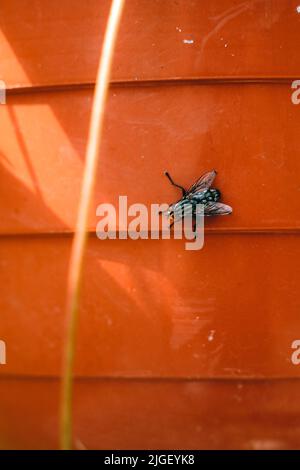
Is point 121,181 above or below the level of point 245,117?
below

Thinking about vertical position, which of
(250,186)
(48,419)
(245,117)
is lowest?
(48,419)

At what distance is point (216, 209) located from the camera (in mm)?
1894

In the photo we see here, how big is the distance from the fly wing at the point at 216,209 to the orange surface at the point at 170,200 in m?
0.03

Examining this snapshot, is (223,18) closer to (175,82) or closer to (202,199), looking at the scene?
(175,82)

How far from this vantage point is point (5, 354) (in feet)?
6.56

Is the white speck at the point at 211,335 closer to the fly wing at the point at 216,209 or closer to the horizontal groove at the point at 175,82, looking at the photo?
the fly wing at the point at 216,209

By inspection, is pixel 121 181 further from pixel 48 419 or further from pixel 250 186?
pixel 48 419

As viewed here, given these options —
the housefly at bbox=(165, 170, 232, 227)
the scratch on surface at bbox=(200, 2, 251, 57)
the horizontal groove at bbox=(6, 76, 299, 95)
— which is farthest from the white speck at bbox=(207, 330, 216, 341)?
the scratch on surface at bbox=(200, 2, 251, 57)

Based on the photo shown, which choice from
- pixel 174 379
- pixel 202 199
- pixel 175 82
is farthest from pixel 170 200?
pixel 174 379

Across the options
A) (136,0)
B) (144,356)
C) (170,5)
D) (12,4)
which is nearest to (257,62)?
(170,5)

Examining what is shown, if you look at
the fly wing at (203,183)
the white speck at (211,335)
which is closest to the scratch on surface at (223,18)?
the fly wing at (203,183)

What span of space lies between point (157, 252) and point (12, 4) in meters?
1.09

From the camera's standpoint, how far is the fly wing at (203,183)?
74.5 inches

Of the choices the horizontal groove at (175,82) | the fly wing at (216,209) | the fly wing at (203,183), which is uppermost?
the horizontal groove at (175,82)
